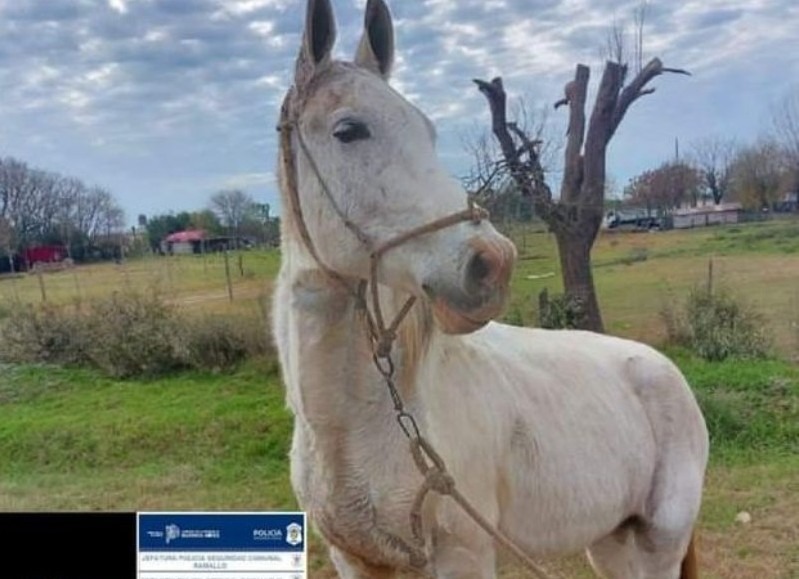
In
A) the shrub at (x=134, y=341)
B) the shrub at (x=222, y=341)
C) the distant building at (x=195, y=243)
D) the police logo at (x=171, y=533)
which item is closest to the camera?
the police logo at (x=171, y=533)

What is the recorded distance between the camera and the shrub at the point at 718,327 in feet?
5.23

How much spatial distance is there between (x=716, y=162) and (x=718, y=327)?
47 centimetres

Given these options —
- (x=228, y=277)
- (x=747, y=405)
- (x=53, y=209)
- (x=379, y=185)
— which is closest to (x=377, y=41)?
(x=379, y=185)

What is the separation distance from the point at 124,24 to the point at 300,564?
2.90ft

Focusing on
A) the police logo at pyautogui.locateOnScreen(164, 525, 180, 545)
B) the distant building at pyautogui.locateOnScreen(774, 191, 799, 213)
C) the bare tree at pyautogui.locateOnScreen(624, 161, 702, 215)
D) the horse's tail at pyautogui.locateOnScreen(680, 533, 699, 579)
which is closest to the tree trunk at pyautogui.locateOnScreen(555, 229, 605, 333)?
the bare tree at pyautogui.locateOnScreen(624, 161, 702, 215)

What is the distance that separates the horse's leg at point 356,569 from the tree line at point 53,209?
742 millimetres

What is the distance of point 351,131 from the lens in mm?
761

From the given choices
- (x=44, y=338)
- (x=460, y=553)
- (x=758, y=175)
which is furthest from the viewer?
(x=44, y=338)

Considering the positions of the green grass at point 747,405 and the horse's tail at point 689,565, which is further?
the green grass at point 747,405

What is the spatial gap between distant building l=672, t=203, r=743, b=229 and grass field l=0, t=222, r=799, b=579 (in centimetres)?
2

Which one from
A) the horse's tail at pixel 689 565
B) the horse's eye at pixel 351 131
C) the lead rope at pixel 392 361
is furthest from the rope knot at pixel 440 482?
the horse's tail at pixel 689 565

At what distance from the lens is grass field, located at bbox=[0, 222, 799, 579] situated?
4.67 feet

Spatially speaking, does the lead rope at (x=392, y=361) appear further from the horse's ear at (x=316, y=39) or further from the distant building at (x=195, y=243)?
the distant building at (x=195, y=243)

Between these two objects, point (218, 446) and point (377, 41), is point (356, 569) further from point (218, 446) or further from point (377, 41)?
point (218, 446)
